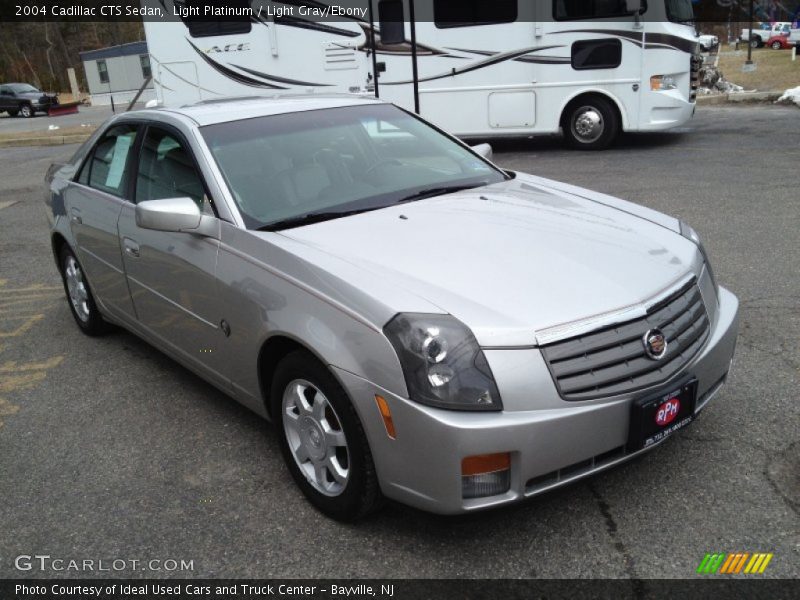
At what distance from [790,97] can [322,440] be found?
53.9 feet

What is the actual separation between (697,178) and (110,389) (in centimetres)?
731

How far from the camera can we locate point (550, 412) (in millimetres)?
2508

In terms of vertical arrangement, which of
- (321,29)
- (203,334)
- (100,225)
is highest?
(321,29)

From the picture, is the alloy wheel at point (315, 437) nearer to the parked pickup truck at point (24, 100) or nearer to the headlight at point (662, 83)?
the headlight at point (662, 83)

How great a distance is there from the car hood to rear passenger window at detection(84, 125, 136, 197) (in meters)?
1.57

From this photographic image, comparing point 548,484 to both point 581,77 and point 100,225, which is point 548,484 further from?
point 581,77

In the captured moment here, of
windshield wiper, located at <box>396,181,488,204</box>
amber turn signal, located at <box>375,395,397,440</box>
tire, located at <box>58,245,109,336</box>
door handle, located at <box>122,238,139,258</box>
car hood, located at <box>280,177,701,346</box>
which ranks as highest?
windshield wiper, located at <box>396,181,488,204</box>

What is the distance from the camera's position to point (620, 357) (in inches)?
104

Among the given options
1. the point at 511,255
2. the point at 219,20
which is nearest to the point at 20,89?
the point at 219,20

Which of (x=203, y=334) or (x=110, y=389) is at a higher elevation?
(x=203, y=334)

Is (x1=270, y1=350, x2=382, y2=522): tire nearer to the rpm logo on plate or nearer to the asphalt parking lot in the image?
the asphalt parking lot

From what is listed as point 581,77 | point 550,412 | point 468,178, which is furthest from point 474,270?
point 581,77

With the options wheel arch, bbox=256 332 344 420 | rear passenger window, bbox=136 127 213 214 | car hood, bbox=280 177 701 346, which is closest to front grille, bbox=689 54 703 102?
car hood, bbox=280 177 701 346

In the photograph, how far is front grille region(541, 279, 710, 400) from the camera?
100 inches
